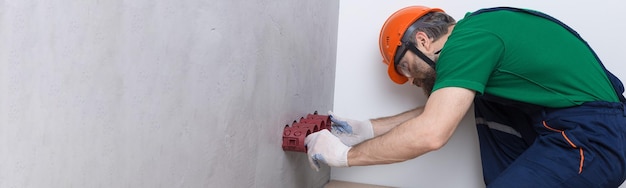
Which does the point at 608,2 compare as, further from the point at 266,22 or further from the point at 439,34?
the point at 266,22

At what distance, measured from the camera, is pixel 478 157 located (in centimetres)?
233

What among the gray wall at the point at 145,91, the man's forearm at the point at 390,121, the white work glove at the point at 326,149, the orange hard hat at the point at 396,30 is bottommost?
the white work glove at the point at 326,149

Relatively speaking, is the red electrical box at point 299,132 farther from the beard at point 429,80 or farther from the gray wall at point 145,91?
the beard at point 429,80

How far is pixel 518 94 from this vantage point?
1.66 meters

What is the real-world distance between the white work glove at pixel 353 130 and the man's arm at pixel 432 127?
21.6 inches

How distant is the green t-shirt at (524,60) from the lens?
1.52 m

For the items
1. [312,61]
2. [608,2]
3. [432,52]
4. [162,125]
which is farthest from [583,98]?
[162,125]

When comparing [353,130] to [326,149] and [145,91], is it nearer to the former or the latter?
[326,149]

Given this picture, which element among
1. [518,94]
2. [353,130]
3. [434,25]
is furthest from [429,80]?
[353,130]

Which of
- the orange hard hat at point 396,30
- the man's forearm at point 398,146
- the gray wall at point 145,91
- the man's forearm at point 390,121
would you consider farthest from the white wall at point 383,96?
the man's forearm at point 398,146

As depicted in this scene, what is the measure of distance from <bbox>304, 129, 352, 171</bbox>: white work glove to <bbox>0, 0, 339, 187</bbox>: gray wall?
0.39 feet

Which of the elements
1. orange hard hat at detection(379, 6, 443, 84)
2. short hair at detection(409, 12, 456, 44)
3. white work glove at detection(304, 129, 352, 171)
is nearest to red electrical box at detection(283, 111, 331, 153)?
white work glove at detection(304, 129, 352, 171)

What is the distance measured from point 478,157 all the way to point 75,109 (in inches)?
71.8

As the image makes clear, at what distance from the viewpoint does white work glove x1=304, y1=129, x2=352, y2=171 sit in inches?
67.5
